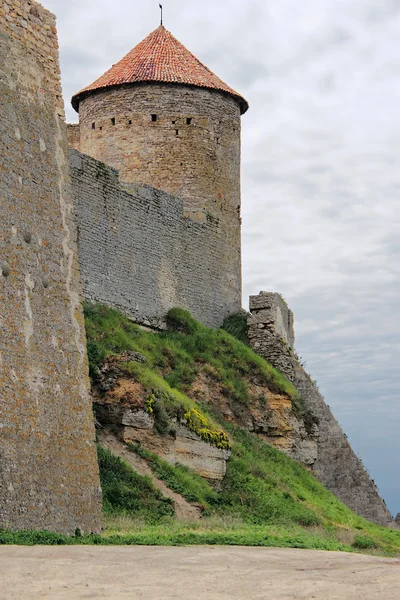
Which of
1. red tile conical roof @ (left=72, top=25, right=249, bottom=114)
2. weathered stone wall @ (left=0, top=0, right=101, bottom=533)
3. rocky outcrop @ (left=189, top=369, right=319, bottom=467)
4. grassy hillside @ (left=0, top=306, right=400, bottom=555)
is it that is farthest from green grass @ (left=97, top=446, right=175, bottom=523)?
red tile conical roof @ (left=72, top=25, right=249, bottom=114)

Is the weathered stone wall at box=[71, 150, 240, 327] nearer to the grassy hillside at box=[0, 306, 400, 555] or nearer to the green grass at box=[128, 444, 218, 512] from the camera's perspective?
the grassy hillside at box=[0, 306, 400, 555]

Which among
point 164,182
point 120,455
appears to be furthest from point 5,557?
Result: point 164,182

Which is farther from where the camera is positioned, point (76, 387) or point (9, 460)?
point (76, 387)

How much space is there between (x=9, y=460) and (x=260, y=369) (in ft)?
40.6

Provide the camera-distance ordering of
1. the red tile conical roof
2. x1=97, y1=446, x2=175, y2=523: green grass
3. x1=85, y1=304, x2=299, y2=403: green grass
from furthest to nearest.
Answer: the red tile conical roof
x1=85, y1=304, x2=299, y2=403: green grass
x1=97, y1=446, x2=175, y2=523: green grass

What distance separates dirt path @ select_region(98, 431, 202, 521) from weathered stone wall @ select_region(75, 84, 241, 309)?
1010cm

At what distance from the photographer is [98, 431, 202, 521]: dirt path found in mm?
17188

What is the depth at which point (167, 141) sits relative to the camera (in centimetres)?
2666

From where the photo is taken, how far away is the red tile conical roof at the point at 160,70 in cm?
2680

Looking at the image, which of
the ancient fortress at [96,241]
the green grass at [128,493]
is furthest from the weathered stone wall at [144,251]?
the green grass at [128,493]

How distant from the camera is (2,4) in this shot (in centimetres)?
1474

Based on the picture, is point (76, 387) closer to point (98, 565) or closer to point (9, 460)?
point (9, 460)

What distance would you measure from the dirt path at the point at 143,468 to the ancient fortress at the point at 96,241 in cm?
263

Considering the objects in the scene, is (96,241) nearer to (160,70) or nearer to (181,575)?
(160,70)
